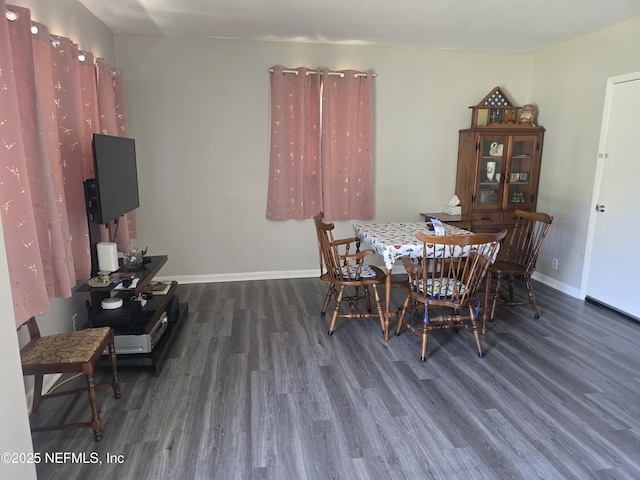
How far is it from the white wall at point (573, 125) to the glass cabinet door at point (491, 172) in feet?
1.63

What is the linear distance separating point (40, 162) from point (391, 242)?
2205 mm

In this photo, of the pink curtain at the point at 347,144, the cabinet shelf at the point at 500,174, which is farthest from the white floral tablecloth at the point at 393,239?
the cabinet shelf at the point at 500,174

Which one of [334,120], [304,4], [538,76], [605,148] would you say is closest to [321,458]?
[304,4]

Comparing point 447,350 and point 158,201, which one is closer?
point 447,350

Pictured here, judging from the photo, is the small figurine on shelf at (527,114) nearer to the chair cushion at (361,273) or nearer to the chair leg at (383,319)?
the chair cushion at (361,273)

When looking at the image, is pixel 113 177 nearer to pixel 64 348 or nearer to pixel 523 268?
pixel 64 348

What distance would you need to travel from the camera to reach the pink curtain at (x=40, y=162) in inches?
71.9

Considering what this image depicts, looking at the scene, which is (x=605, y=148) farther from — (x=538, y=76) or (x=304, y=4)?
(x=304, y=4)

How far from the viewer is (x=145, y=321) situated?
2631mm

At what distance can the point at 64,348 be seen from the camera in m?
2.02

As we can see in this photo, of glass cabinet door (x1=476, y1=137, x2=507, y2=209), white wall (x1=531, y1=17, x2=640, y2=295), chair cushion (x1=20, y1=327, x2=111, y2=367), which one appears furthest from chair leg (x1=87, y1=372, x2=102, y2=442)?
white wall (x1=531, y1=17, x2=640, y2=295)

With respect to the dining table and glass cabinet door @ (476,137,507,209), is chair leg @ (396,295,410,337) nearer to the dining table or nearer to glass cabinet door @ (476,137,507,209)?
the dining table

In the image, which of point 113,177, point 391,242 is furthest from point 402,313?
point 113,177

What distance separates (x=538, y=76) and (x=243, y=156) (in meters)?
3.36
